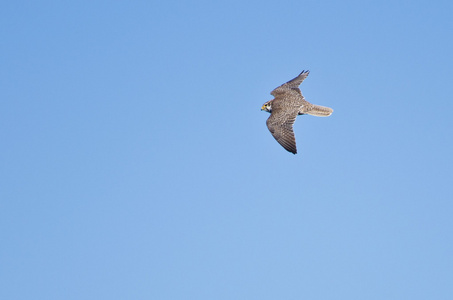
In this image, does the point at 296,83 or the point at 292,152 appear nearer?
the point at 292,152

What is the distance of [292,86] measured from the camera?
3853 centimetres

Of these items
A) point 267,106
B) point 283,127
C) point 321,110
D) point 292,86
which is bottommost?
point 283,127

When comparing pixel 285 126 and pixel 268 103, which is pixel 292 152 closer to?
pixel 285 126

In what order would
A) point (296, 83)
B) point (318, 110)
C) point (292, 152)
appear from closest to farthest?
point (292, 152) < point (318, 110) < point (296, 83)

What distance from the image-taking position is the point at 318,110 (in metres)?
35.1

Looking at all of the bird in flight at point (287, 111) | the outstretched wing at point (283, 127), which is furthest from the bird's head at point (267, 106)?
the outstretched wing at point (283, 127)

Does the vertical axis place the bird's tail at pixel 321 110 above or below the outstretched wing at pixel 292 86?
below

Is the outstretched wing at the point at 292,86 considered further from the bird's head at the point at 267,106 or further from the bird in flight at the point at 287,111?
the bird's head at the point at 267,106

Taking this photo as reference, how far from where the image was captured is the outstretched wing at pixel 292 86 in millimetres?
38031

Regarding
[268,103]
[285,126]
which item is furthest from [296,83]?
[285,126]

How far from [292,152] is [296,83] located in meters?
7.74

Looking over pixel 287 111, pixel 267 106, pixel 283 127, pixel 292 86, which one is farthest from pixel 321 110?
pixel 292 86

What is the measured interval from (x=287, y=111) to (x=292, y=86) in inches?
151

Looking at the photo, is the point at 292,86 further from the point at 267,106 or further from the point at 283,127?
the point at 283,127
